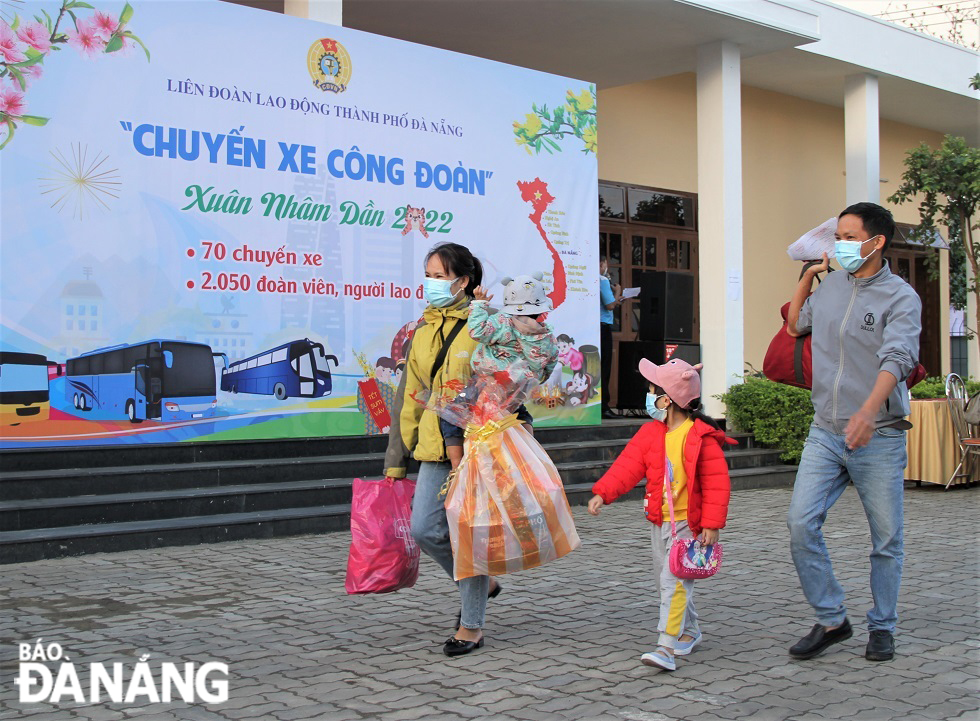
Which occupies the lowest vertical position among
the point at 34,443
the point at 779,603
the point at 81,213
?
the point at 779,603

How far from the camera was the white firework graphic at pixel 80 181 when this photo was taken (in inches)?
314

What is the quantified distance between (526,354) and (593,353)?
270 inches

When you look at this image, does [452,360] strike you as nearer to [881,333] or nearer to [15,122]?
[881,333]

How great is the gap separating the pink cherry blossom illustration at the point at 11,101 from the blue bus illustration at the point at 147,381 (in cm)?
187

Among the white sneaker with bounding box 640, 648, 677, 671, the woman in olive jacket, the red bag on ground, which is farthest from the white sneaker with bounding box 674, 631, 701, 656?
the red bag on ground

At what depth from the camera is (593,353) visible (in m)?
11.5

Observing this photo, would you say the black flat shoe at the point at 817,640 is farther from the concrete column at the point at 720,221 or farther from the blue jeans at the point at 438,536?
the concrete column at the point at 720,221

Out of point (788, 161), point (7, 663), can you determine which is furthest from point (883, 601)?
point (788, 161)

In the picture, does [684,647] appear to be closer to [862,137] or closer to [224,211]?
[224,211]

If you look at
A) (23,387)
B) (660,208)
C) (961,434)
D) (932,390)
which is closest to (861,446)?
(23,387)

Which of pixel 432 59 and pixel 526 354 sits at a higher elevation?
pixel 432 59

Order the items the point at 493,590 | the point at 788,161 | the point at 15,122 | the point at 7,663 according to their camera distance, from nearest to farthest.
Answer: the point at 7,663 → the point at 493,590 → the point at 15,122 → the point at 788,161

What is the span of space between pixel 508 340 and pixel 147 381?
4.64 metres

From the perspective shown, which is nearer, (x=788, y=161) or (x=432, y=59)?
(x=432, y=59)
